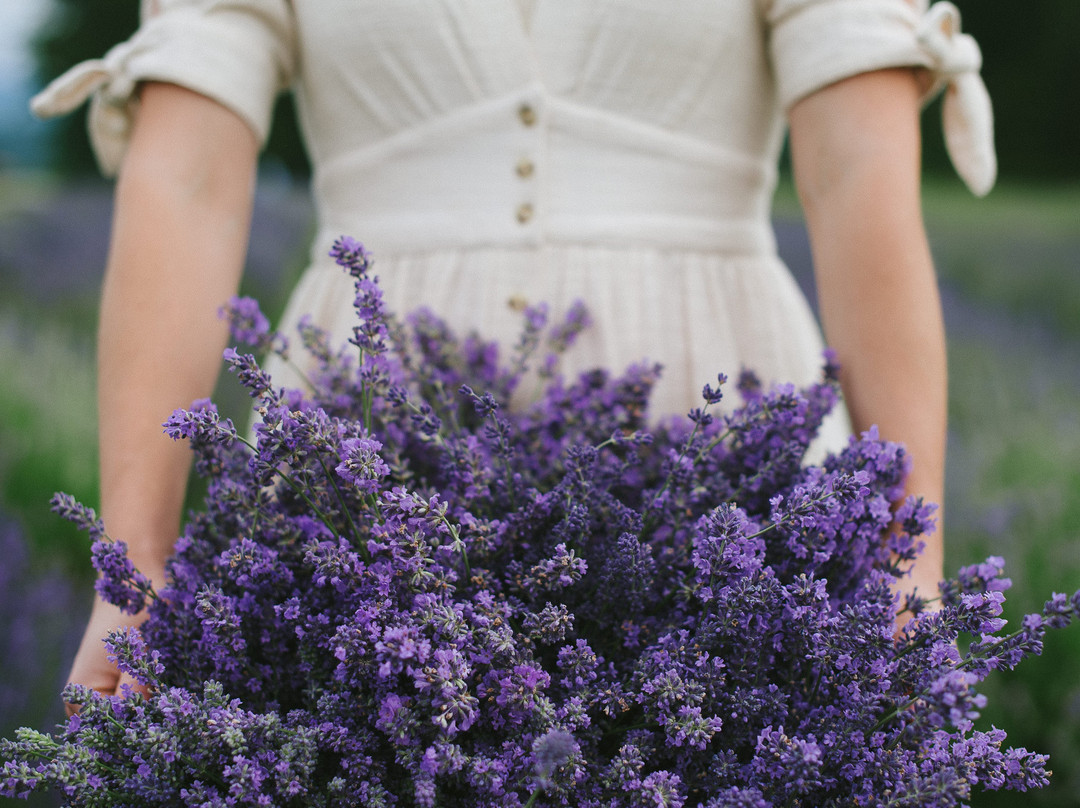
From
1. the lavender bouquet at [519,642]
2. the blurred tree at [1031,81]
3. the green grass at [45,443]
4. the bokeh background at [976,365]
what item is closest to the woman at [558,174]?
the lavender bouquet at [519,642]

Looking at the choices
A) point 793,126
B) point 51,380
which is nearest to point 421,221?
point 793,126

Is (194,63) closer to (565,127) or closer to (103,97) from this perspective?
(103,97)

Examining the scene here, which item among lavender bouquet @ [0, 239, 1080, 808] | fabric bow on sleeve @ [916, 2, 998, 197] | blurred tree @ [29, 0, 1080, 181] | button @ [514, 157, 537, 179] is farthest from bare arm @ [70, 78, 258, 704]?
blurred tree @ [29, 0, 1080, 181]

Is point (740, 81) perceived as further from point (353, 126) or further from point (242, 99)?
point (242, 99)

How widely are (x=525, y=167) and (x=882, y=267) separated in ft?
1.70

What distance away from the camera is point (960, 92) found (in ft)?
4.25

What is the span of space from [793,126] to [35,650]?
234 cm

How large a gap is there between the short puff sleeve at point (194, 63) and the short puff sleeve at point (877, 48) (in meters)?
0.73

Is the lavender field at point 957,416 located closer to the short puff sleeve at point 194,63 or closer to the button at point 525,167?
the short puff sleeve at point 194,63

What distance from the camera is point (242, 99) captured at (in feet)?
4.39

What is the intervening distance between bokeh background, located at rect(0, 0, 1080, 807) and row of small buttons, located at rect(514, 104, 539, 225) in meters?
1.84

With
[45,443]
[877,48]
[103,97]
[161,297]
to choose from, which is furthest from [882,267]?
[45,443]

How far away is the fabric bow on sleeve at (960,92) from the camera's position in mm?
1236

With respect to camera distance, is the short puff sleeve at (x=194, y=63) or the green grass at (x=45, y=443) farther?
the green grass at (x=45, y=443)
